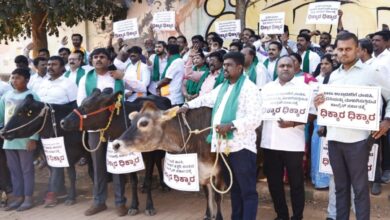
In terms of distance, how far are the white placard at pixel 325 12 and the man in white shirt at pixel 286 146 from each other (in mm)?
4053

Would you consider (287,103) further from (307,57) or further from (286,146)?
(307,57)

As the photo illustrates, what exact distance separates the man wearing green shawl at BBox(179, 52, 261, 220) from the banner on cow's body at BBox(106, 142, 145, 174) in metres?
1.44

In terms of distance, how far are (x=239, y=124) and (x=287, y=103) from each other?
0.72 meters

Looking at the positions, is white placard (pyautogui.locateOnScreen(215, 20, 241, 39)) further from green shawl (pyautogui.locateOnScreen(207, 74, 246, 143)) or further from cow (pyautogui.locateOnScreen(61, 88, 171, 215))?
green shawl (pyautogui.locateOnScreen(207, 74, 246, 143))

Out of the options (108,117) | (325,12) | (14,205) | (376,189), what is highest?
(325,12)

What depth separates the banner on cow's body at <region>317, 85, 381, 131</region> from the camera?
13.7 feet

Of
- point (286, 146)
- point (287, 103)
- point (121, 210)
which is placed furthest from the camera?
point (121, 210)

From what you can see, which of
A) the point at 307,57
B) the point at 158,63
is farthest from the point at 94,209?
the point at 307,57

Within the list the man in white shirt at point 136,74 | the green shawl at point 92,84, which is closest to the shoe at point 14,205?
the green shawl at point 92,84

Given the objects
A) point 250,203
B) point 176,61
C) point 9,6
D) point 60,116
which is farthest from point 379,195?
point 9,6

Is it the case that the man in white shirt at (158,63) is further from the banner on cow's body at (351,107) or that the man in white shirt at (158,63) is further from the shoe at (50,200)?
the banner on cow's body at (351,107)

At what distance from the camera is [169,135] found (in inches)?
208

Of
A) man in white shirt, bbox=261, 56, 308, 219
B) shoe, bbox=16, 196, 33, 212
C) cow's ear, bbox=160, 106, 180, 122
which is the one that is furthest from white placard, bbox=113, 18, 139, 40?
man in white shirt, bbox=261, 56, 308, 219

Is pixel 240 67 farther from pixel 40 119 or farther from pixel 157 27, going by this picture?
pixel 157 27
